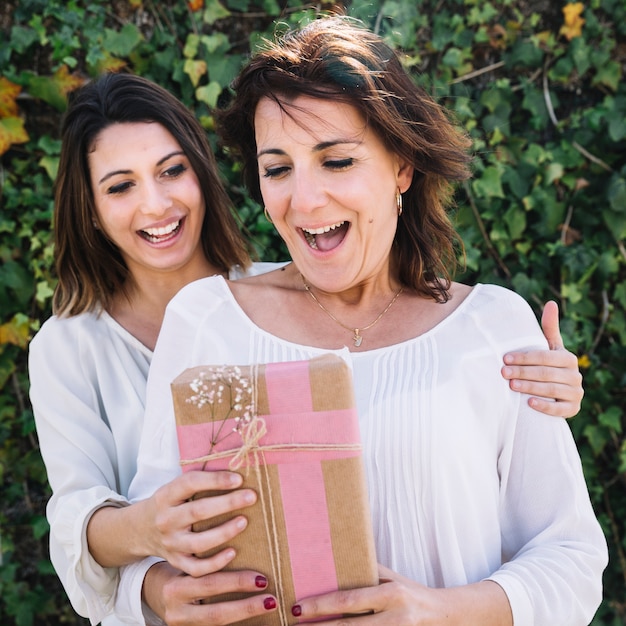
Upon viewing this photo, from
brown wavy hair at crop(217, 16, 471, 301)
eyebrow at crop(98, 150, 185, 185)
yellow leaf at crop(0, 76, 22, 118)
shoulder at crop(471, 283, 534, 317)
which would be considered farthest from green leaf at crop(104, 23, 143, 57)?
shoulder at crop(471, 283, 534, 317)

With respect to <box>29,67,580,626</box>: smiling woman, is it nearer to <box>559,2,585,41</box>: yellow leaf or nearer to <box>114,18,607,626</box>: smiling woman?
<box>114,18,607,626</box>: smiling woman

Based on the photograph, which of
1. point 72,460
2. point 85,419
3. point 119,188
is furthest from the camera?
point 119,188

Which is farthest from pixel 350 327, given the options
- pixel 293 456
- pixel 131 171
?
pixel 131 171

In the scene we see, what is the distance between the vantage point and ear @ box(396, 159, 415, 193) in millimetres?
2104

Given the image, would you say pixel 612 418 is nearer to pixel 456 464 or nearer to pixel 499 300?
pixel 499 300

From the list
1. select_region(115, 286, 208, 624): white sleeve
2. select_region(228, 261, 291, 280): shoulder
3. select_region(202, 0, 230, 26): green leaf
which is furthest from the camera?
select_region(202, 0, 230, 26): green leaf

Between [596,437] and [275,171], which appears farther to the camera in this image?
[596,437]

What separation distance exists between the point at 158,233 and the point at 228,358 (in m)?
0.77

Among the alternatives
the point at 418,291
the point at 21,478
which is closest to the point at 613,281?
the point at 418,291

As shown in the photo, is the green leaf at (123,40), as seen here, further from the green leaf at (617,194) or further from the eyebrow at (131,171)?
the green leaf at (617,194)

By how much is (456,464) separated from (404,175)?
768 millimetres

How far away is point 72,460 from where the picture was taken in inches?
90.9

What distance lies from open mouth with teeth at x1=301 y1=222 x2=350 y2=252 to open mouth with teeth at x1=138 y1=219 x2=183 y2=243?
70 cm

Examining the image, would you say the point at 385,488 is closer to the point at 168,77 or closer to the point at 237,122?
the point at 237,122
